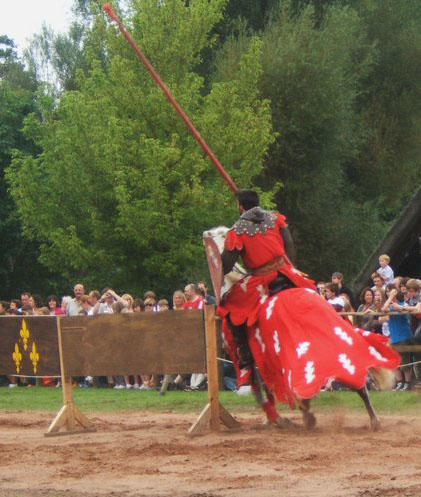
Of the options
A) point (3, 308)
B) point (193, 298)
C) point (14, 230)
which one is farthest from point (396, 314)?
point (14, 230)

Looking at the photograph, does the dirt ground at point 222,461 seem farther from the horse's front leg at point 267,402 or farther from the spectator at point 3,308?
the spectator at point 3,308

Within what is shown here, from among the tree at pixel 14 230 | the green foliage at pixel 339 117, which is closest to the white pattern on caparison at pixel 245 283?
the green foliage at pixel 339 117

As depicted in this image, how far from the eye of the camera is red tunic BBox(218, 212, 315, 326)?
11695mm

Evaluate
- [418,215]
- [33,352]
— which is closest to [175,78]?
[418,215]

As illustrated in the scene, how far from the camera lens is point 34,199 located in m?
33.6

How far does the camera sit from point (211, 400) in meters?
12.2

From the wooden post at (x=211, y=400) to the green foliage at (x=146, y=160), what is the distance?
17.3 meters

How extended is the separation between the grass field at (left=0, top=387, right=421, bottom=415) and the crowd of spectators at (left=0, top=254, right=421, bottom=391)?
1.24ft

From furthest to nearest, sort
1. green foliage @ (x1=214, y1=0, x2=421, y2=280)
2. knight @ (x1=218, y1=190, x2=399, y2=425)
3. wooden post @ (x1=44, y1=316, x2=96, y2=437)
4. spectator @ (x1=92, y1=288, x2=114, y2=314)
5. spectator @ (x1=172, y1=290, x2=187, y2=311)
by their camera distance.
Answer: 1. green foliage @ (x1=214, y1=0, x2=421, y2=280)
2. spectator @ (x1=92, y1=288, x2=114, y2=314)
3. spectator @ (x1=172, y1=290, x2=187, y2=311)
4. wooden post @ (x1=44, y1=316, x2=96, y2=437)
5. knight @ (x1=218, y1=190, x2=399, y2=425)

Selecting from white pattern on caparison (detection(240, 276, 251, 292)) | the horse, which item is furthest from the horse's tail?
white pattern on caparison (detection(240, 276, 251, 292))

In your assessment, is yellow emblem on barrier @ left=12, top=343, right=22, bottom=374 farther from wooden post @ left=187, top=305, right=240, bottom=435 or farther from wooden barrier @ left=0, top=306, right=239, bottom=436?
wooden post @ left=187, top=305, right=240, bottom=435

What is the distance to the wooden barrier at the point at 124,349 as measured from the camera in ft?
41.1

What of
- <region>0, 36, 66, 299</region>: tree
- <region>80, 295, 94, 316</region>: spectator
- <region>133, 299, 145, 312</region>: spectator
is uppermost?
<region>0, 36, 66, 299</region>: tree

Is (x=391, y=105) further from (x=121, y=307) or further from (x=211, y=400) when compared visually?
(x=211, y=400)
